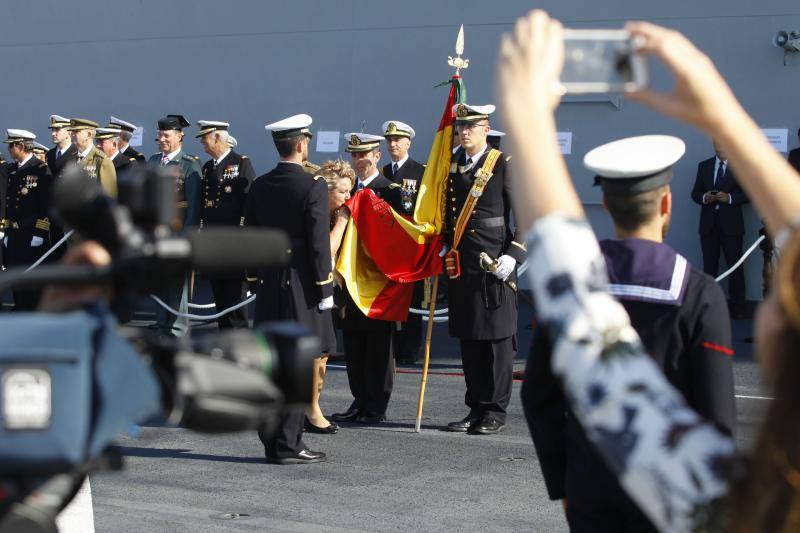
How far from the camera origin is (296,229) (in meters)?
7.12

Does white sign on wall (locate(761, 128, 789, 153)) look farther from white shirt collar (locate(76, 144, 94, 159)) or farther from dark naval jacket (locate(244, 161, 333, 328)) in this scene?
dark naval jacket (locate(244, 161, 333, 328))

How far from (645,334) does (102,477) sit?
4183 mm

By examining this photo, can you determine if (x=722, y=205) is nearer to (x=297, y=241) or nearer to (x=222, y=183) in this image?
(x=222, y=183)

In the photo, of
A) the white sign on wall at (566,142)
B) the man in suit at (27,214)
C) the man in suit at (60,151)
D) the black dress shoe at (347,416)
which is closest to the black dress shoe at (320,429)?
the black dress shoe at (347,416)

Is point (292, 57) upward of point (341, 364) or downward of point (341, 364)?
upward

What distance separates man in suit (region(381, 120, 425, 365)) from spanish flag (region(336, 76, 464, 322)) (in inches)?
78.0

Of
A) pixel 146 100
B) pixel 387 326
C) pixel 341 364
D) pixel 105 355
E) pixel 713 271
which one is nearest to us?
pixel 105 355

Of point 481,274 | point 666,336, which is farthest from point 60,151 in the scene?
point 666,336

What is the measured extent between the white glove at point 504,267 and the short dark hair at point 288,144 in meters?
1.55

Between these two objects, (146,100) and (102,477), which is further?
(146,100)

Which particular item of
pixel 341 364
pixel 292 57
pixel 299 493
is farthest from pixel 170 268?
pixel 292 57

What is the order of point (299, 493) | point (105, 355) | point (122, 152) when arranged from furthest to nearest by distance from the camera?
1. point (122, 152)
2. point (299, 493)
3. point (105, 355)

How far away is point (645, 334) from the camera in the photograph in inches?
117

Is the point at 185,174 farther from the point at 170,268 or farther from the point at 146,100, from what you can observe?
the point at 170,268
